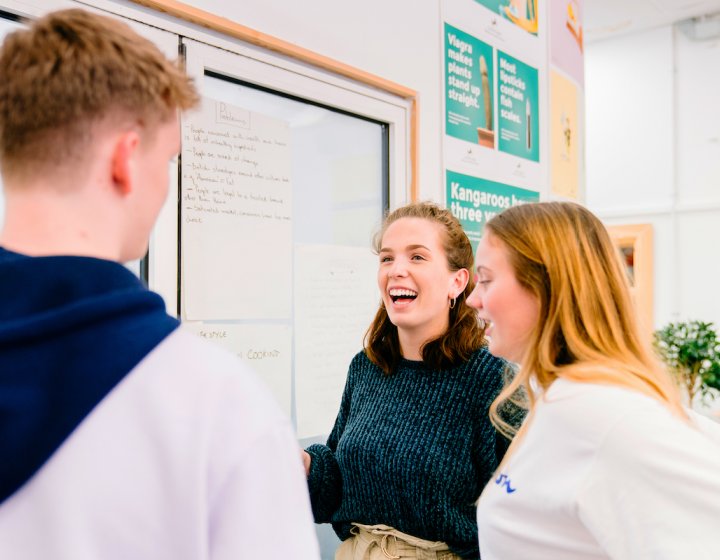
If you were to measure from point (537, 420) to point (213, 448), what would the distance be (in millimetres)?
726

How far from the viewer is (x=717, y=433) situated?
3.72ft

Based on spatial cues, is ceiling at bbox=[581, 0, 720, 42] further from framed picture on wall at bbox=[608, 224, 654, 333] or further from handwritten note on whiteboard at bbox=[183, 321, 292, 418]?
handwritten note on whiteboard at bbox=[183, 321, 292, 418]

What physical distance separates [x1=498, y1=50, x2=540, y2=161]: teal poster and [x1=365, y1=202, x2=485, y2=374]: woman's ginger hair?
1.23 meters

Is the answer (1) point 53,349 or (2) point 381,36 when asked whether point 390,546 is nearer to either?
(1) point 53,349

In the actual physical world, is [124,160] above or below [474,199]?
below

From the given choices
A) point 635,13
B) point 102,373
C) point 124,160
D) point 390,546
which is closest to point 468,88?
point 390,546

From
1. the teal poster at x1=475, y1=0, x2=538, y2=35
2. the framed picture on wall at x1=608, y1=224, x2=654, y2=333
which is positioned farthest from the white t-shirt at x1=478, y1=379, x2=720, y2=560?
the framed picture on wall at x1=608, y1=224, x2=654, y2=333

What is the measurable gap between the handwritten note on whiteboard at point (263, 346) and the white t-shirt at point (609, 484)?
34.1 inches

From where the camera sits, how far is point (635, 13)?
5633 mm

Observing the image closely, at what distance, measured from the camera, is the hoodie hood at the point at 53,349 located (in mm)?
542

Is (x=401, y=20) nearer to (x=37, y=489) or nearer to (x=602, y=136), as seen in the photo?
(x=37, y=489)

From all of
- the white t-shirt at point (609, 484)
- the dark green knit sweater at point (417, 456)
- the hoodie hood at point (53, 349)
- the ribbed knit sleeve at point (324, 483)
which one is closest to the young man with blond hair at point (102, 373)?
the hoodie hood at point (53, 349)

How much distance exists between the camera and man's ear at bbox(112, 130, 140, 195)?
0.62m

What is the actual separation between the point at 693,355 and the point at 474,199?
11.1ft
